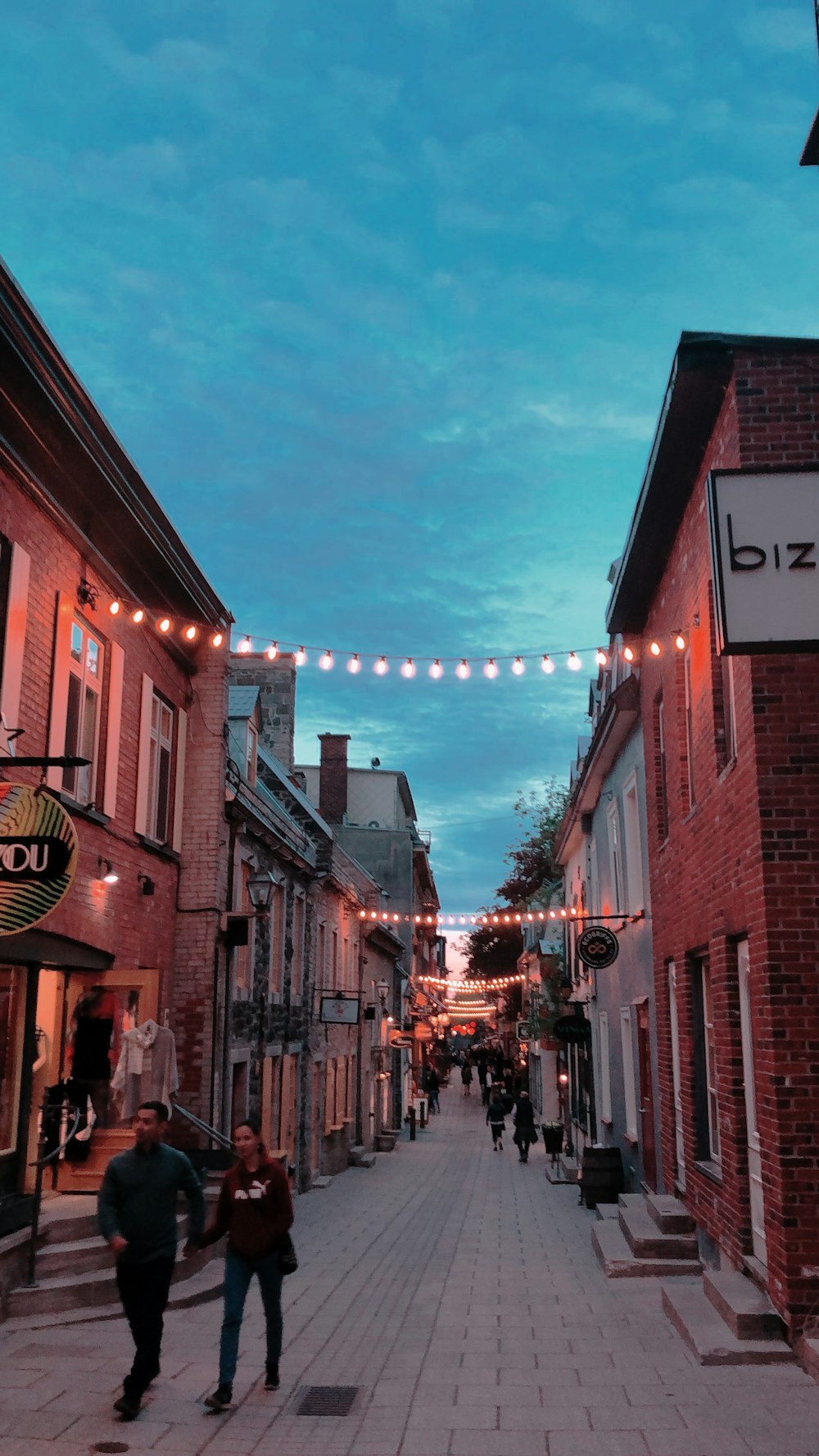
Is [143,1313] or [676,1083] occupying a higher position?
[676,1083]

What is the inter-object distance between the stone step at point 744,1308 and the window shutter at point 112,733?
22.3 feet

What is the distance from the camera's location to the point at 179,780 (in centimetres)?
1441

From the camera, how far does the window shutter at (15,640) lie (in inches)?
355

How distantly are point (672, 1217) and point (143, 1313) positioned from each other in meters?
6.41

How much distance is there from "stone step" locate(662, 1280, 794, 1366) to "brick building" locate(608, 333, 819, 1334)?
21cm

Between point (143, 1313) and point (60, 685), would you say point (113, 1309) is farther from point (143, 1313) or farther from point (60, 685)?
point (60, 685)

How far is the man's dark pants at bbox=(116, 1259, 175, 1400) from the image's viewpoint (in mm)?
6312

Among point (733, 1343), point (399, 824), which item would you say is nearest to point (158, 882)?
point (733, 1343)

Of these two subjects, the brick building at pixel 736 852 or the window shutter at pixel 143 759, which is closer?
the brick building at pixel 736 852

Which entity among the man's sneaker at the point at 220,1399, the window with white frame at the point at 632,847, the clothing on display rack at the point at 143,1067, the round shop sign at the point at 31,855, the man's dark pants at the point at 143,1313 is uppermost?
the window with white frame at the point at 632,847

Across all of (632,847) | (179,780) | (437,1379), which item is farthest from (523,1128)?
(437,1379)

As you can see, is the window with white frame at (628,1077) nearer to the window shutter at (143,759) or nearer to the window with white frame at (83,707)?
the window shutter at (143,759)

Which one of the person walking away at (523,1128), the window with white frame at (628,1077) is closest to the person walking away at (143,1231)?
the window with white frame at (628,1077)

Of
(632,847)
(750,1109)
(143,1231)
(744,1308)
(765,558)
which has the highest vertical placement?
(765,558)
